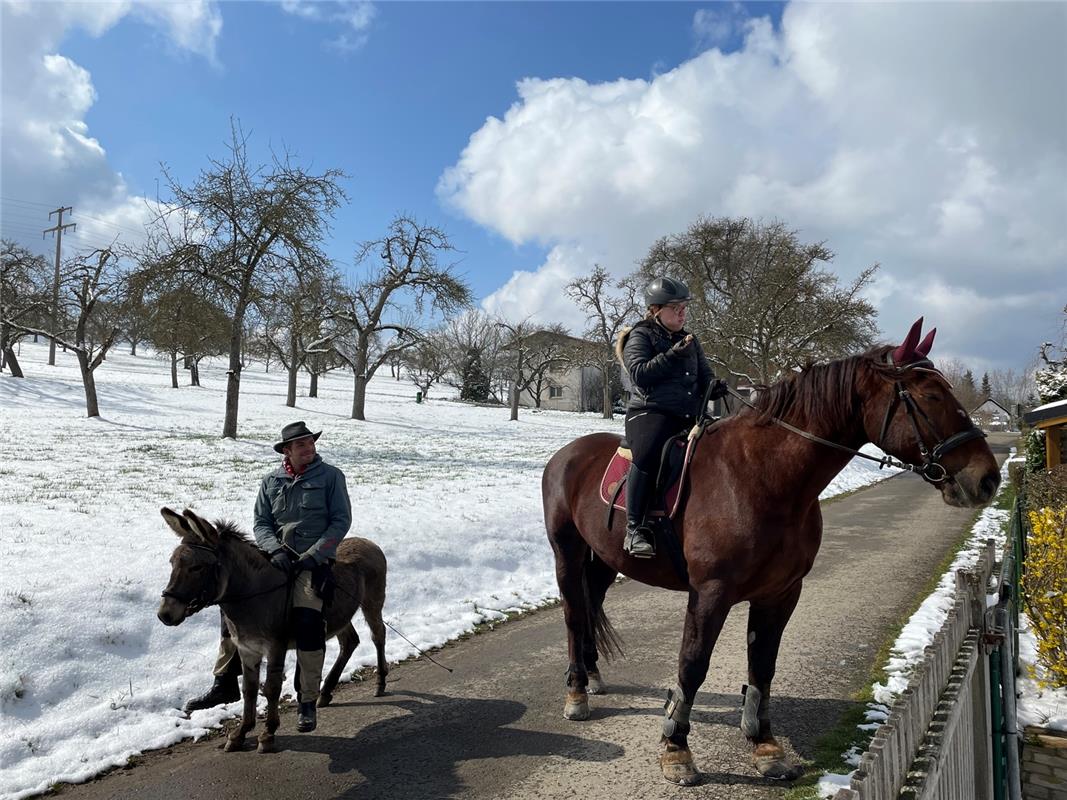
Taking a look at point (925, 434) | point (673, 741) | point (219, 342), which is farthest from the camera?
point (219, 342)

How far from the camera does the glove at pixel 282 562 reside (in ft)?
14.0

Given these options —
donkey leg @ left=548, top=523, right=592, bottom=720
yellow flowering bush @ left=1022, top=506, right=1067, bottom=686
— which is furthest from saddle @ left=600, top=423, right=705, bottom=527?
yellow flowering bush @ left=1022, top=506, right=1067, bottom=686

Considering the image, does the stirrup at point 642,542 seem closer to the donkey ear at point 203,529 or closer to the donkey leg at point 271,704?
the donkey leg at point 271,704

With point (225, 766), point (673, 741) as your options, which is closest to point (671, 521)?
point (673, 741)

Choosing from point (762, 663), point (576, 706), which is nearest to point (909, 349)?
point (762, 663)

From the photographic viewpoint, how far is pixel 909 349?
3488 mm

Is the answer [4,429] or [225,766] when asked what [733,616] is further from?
[4,429]

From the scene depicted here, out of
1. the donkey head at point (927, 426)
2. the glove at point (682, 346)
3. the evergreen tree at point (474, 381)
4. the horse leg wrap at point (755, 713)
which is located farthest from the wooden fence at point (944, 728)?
the evergreen tree at point (474, 381)

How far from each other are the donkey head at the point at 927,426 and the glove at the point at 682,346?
1024 millimetres

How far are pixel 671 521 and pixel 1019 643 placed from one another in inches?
201

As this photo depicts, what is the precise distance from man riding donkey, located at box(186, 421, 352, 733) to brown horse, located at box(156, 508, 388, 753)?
0.37 feet

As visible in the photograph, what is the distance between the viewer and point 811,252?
107 ft

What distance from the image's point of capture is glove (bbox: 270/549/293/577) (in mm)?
4266

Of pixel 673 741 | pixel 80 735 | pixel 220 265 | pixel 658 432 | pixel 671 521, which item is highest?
pixel 220 265
